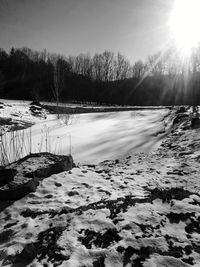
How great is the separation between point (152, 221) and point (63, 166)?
7.26 feet

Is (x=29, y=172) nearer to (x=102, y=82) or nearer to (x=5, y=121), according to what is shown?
(x=5, y=121)

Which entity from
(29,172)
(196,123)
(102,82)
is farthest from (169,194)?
(102,82)

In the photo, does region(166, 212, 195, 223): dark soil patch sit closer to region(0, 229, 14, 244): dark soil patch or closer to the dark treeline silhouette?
region(0, 229, 14, 244): dark soil patch

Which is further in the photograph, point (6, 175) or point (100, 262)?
point (6, 175)

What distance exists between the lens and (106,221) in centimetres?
274

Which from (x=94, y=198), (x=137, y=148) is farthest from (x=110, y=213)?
(x=137, y=148)

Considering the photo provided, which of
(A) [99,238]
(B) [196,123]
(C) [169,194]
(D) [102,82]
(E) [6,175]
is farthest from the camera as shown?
(D) [102,82]

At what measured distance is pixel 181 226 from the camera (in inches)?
103

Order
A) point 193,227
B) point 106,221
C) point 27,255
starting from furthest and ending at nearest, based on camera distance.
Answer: point 106,221 < point 193,227 < point 27,255

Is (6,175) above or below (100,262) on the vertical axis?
above

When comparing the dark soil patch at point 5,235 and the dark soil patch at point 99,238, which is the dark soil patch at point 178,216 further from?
the dark soil patch at point 5,235

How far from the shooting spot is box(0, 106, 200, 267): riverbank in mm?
2193

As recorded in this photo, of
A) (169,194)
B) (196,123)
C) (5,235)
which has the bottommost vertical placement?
(5,235)

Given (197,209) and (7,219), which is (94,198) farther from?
(197,209)
